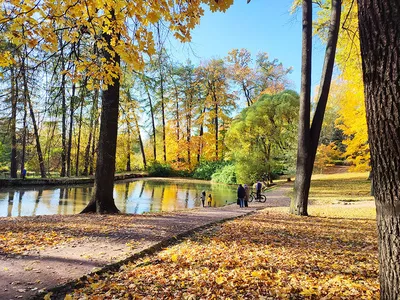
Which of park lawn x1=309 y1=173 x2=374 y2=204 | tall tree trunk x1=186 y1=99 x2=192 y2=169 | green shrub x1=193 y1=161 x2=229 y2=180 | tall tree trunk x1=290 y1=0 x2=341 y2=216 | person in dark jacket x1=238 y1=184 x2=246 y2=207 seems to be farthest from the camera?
tall tree trunk x1=186 y1=99 x2=192 y2=169

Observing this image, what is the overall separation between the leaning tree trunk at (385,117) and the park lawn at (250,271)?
39.5 inches

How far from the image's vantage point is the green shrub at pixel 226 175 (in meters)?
30.2

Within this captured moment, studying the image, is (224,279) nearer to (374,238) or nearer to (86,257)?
(86,257)

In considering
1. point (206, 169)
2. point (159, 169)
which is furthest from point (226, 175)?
point (159, 169)

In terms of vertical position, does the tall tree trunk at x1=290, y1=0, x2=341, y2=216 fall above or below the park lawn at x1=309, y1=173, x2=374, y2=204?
above

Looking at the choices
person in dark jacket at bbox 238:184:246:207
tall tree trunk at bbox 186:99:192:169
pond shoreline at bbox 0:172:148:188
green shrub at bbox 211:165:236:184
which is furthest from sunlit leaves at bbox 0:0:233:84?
tall tree trunk at bbox 186:99:192:169

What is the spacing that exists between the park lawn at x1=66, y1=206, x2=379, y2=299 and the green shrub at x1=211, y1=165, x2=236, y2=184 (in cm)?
2387

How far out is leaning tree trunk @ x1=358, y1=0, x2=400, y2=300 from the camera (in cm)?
223

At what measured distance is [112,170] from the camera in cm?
948

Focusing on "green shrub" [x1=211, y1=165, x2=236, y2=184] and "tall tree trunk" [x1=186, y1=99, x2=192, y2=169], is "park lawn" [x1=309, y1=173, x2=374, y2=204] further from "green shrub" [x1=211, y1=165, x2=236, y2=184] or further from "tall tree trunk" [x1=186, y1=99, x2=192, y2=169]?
"tall tree trunk" [x1=186, y1=99, x2=192, y2=169]

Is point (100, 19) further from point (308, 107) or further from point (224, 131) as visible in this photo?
point (224, 131)

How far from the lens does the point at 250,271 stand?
3.90m

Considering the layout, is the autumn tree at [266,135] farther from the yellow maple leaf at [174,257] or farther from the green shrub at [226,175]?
the yellow maple leaf at [174,257]

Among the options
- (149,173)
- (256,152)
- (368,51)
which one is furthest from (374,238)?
(149,173)
